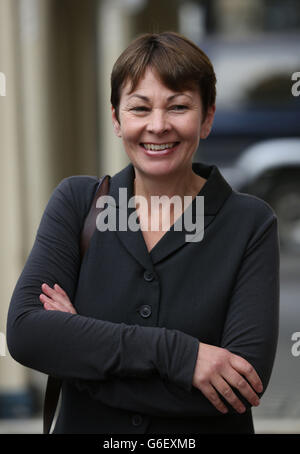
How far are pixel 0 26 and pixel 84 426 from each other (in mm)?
2750

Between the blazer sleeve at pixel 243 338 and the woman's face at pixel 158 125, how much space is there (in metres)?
0.28

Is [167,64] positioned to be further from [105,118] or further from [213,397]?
[105,118]

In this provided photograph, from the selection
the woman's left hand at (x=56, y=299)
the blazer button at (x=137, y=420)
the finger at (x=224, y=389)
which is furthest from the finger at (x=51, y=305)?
the finger at (x=224, y=389)

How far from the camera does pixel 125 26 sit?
281 inches

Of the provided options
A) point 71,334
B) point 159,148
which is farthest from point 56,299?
point 159,148

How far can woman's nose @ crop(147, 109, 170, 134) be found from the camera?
184 cm

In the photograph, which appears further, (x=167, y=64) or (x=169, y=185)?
(x=169, y=185)

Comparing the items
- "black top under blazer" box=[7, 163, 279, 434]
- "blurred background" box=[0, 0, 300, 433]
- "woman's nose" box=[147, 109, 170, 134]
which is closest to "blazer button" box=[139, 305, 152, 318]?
"black top under blazer" box=[7, 163, 279, 434]

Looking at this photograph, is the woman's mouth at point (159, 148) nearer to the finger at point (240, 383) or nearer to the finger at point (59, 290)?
the finger at point (59, 290)

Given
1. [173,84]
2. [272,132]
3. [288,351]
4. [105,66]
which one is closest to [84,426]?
[173,84]

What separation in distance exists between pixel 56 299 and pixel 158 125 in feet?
1.64

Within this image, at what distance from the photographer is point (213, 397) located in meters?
1.79

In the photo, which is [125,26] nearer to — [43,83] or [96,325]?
[43,83]

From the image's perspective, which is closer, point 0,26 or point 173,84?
point 173,84
